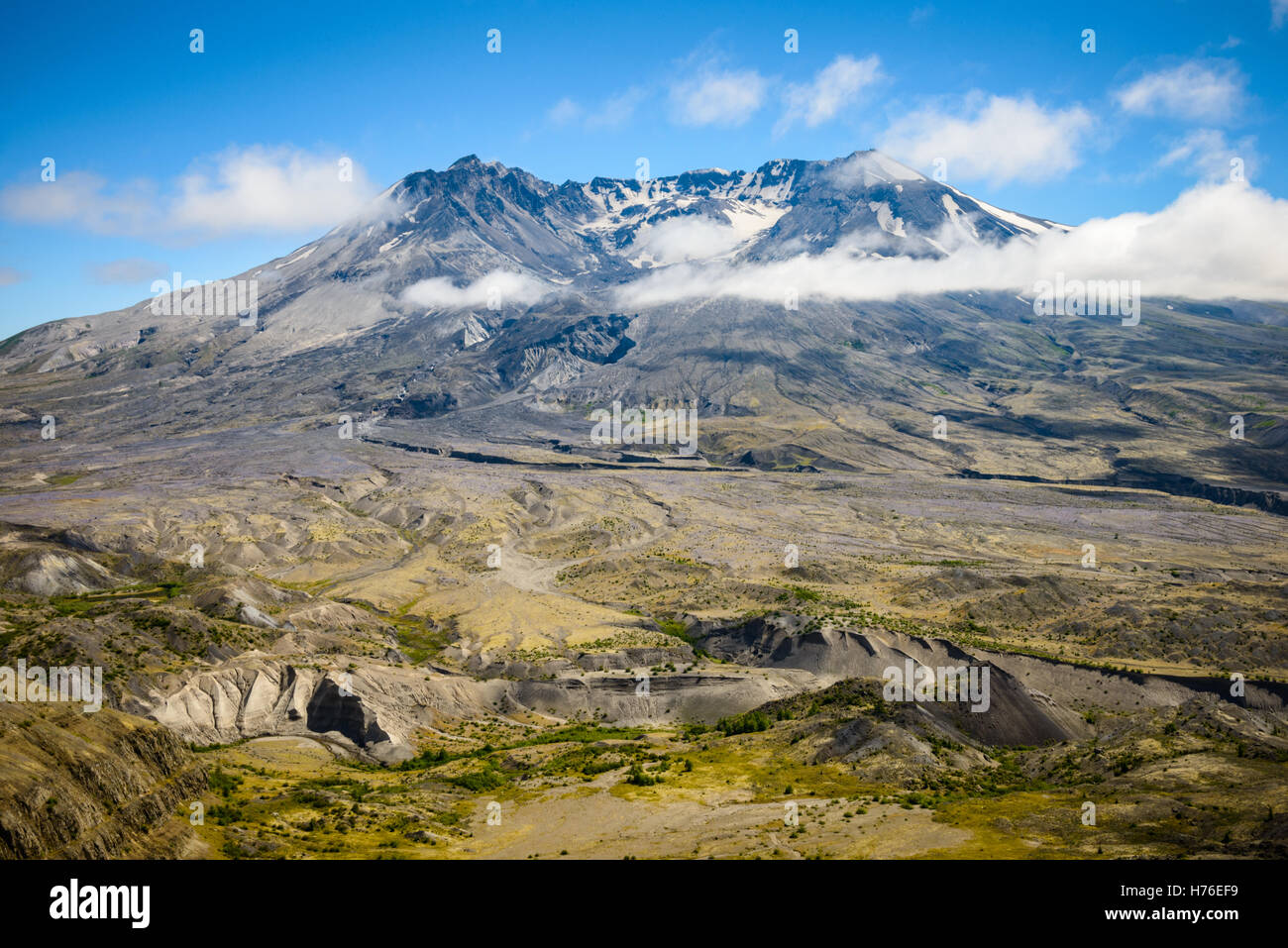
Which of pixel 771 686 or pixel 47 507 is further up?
pixel 47 507

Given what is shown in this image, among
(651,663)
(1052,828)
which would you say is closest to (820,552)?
(651,663)

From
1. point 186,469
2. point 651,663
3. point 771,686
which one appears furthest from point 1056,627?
point 186,469

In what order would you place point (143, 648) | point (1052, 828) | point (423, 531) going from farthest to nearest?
point (423, 531) < point (143, 648) < point (1052, 828)

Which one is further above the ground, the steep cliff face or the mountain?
the steep cliff face

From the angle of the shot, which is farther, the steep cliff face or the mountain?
the mountain
